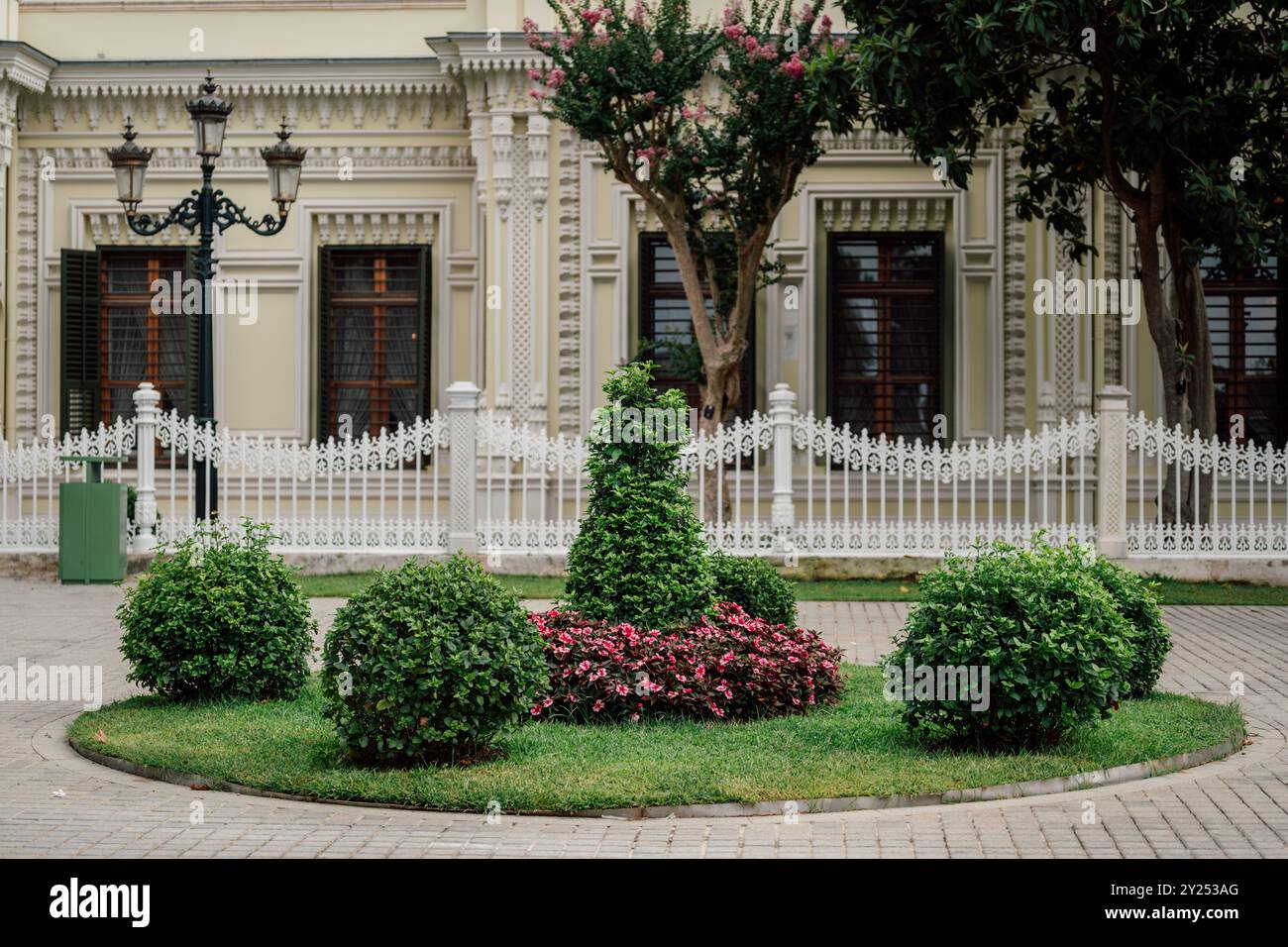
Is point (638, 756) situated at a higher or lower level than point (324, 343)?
lower

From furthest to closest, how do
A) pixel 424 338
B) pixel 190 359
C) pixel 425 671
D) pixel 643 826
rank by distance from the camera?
pixel 424 338
pixel 190 359
pixel 425 671
pixel 643 826

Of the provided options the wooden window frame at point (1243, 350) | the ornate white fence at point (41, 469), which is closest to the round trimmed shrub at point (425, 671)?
the ornate white fence at point (41, 469)

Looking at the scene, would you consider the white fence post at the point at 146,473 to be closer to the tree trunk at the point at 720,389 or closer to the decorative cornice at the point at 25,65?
the decorative cornice at the point at 25,65

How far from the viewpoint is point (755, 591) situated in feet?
35.3

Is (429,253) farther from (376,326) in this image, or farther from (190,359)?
(190,359)

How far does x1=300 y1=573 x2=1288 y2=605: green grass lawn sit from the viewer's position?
1598cm

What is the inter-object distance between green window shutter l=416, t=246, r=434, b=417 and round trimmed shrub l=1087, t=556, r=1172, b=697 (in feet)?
40.8

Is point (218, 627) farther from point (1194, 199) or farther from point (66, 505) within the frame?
point (1194, 199)

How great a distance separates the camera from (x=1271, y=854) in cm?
630

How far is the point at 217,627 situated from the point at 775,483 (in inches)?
344

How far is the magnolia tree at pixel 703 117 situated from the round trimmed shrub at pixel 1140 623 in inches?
319

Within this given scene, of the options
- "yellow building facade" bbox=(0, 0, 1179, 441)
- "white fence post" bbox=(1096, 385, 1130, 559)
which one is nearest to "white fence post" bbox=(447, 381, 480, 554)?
"yellow building facade" bbox=(0, 0, 1179, 441)

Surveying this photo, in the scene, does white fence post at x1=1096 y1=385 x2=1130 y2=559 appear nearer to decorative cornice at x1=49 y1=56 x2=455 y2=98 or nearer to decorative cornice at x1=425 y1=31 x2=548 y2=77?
decorative cornice at x1=425 y1=31 x2=548 y2=77

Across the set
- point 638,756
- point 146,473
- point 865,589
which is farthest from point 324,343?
point 638,756
